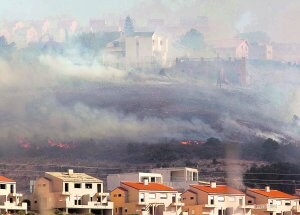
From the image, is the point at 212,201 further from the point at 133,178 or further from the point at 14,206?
the point at 14,206

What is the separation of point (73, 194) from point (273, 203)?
901cm

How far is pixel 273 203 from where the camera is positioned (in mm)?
94562

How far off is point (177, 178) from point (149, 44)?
23488 mm

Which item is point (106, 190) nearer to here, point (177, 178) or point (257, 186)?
point (177, 178)

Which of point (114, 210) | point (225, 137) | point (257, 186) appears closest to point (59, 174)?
point (114, 210)

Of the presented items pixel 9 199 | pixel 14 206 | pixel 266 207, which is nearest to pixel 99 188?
pixel 9 199

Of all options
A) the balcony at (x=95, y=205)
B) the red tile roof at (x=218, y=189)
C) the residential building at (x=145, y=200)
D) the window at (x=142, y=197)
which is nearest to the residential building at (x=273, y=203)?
the red tile roof at (x=218, y=189)

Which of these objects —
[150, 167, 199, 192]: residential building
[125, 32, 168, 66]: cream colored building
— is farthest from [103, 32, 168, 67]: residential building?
[150, 167, 199, 192]: residential building

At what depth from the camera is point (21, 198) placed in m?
89.0

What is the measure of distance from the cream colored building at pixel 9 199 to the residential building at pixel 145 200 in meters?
4.33

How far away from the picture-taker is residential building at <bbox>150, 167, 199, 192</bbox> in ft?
325

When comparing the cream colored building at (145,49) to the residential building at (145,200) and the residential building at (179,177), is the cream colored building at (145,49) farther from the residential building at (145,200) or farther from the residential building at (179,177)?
the residential building at (145,200)

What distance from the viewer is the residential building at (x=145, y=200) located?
298ft

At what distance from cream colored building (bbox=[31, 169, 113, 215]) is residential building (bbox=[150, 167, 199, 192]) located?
8189mm
